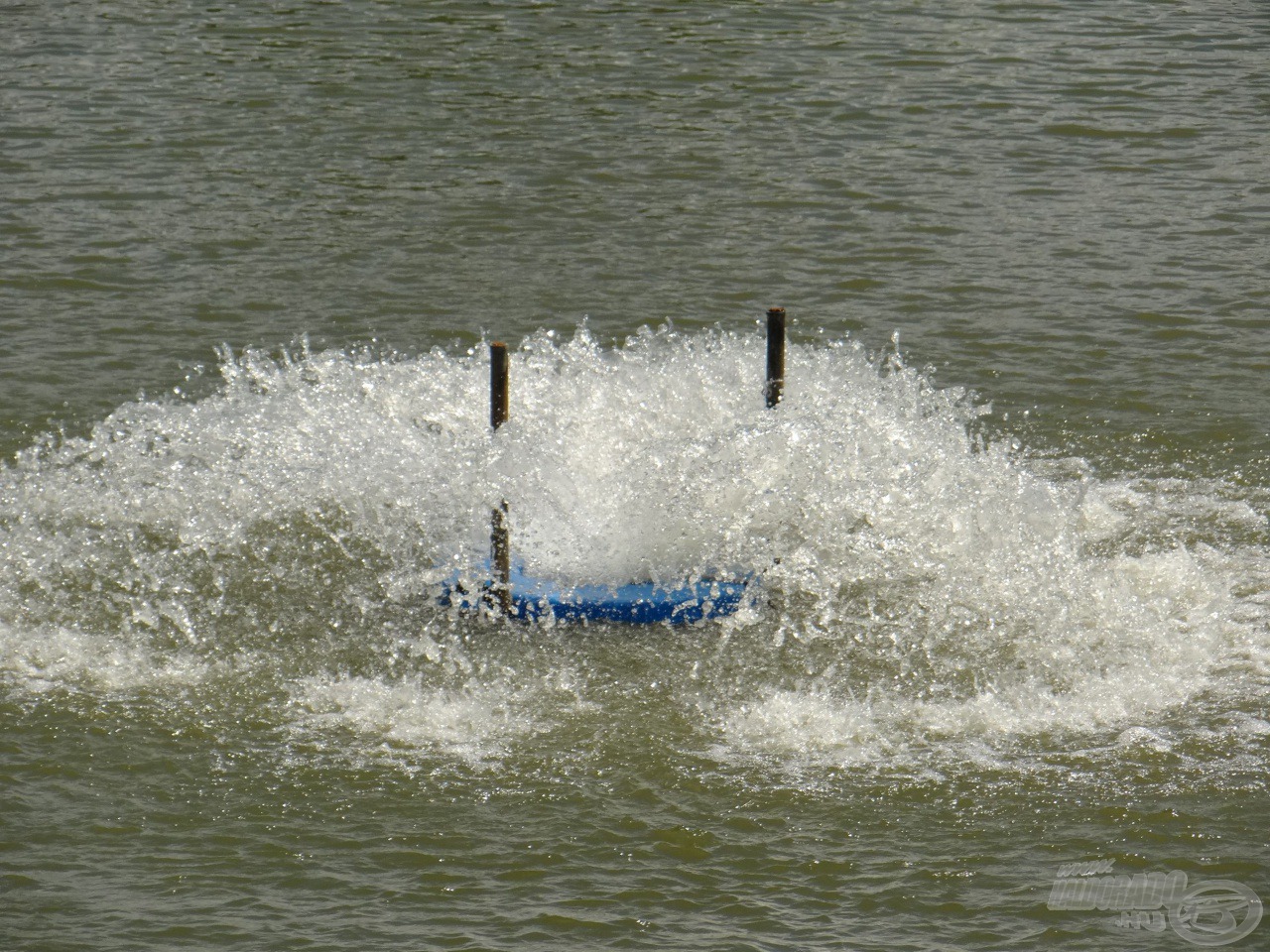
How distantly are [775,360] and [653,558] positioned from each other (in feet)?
4.10

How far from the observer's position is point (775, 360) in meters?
9.07

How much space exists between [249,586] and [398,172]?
7.37m

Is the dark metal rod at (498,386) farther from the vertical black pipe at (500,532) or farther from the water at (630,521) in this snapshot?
the water at (630,521)

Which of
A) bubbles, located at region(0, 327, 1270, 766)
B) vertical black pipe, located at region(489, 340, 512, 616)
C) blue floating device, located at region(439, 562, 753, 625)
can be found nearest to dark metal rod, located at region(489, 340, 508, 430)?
vertical black pipe, located at region(489, 340, 512, 616)

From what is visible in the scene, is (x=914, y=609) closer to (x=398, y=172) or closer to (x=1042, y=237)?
(x=1042, y=237)

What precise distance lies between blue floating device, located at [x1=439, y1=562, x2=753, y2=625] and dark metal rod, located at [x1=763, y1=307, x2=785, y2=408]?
1.12 meters

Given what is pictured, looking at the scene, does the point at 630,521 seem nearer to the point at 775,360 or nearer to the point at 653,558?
the point at 653,558

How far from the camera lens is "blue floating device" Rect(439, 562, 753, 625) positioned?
8.49 meters

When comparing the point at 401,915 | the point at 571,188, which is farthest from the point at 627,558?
the point at 571,188
